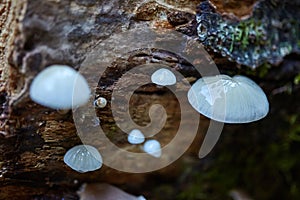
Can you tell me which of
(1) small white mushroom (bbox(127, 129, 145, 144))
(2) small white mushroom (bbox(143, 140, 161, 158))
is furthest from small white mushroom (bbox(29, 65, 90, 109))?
(2) small white mushroom (bbox(143, 140, 161, 158))

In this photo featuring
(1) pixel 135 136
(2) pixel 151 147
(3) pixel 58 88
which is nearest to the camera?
(3) pixel 58 88

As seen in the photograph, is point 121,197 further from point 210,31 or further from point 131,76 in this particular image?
point 210,31

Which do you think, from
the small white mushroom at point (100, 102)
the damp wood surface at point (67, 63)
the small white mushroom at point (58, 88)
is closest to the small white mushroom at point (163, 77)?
the damp wood surface at point (67, 63)

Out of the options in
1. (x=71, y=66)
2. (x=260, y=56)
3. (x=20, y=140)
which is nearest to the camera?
(x=71, y=66)

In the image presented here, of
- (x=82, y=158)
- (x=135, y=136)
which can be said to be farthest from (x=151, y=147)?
(x=82, y=158)

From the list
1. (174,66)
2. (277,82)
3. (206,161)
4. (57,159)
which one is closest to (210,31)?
(174,66)

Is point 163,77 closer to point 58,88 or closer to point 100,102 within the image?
point 100,102

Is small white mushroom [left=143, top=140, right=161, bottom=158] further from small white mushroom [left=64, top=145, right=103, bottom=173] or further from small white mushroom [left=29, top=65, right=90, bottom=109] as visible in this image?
small white mushroom [left=29, top=65, right=90, bottom=109]
